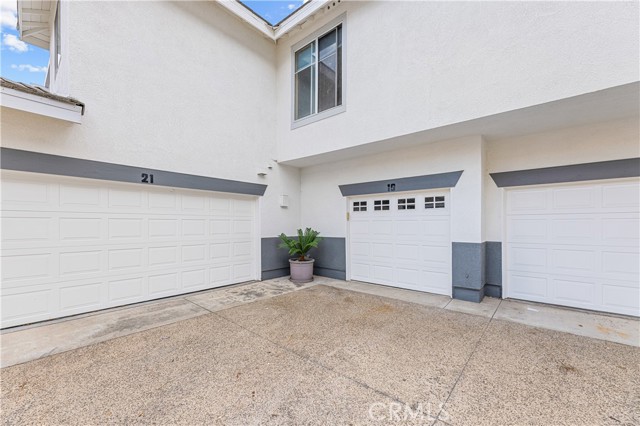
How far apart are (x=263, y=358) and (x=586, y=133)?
6184 mm

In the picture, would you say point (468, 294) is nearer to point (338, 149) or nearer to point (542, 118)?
point (542, 118)

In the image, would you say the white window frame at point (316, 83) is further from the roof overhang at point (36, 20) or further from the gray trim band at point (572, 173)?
the roof overhang at point (36, 20)

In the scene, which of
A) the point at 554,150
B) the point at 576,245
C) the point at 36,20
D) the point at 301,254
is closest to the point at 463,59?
the point at 554,150

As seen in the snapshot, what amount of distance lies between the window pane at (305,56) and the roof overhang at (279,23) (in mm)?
502

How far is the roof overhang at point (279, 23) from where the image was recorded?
238 inches

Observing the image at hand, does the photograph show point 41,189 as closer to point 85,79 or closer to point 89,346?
point 85,79

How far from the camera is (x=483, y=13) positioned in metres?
4.24

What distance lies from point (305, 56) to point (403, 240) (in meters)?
5.33

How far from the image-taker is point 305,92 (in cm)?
699

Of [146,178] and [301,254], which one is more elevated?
[146,178]

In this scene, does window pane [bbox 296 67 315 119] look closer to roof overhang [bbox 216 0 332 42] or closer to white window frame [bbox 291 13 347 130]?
white window frame [bbox 291 13 347 130]

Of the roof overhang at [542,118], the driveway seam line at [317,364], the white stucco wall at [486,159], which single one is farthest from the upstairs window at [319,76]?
the driveway seam line at [317,364]

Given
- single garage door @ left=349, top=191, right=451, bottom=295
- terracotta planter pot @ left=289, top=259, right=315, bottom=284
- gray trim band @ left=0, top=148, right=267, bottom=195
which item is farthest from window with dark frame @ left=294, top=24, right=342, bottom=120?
terracotta planter pot @ left=289, top=259, right=315, bottom=284

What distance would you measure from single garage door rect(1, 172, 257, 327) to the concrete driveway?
160 cm
